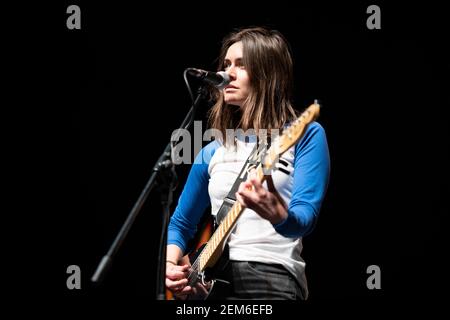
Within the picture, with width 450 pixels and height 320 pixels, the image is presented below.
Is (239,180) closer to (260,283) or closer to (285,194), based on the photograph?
(285,194)

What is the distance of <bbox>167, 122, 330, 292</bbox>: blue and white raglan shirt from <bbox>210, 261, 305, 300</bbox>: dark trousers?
0.07 feet

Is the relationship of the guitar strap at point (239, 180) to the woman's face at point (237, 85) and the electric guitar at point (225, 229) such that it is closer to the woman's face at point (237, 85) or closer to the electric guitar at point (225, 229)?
the electric guitar at point (225, 229)

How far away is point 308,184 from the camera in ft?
5.52

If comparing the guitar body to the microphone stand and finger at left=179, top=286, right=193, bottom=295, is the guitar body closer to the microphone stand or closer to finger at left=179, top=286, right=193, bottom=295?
finger at left=179, top=286, right=193, bottom=295

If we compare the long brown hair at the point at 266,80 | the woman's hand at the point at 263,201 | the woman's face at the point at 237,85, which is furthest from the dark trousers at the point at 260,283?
the woman's face at the point at 237,85

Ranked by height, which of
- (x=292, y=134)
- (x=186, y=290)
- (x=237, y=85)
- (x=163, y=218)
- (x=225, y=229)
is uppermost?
(x=237, y=85)

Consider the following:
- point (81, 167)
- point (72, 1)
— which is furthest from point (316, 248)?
point (72, 1)

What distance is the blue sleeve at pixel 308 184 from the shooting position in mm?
1531

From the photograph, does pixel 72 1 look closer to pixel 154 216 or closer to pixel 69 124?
pixel 69 124

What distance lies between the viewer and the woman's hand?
143cm

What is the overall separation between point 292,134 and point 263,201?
0.68ft

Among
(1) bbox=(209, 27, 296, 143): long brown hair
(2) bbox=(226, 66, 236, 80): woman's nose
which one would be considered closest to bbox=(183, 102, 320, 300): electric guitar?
(1) bbox=(209, 27, 296, 143): long brown hair

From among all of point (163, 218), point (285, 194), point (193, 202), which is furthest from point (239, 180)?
point (163, 218)

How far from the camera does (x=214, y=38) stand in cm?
273
